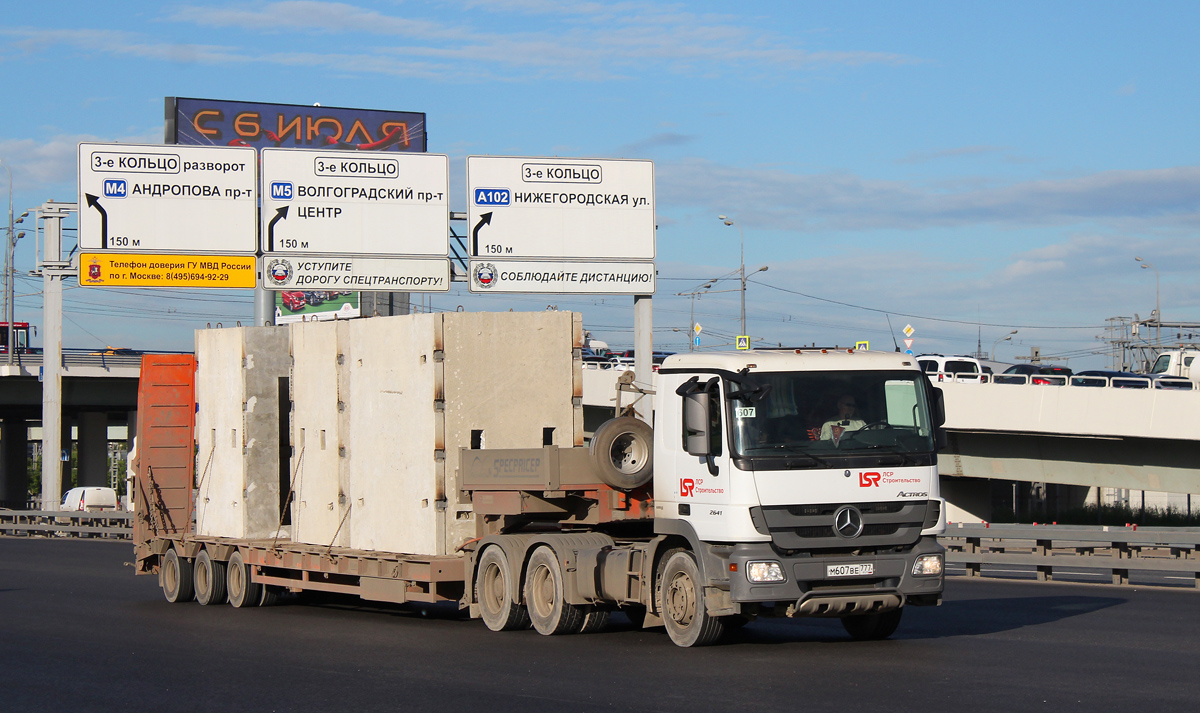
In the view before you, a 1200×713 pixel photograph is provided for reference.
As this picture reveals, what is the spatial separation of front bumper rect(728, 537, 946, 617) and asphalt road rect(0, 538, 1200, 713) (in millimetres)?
427

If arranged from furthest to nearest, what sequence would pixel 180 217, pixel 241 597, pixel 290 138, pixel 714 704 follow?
pixel 290 138
pixel 180 217
pixel 241 597
pixel 714 704

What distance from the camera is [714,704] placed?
879 cm

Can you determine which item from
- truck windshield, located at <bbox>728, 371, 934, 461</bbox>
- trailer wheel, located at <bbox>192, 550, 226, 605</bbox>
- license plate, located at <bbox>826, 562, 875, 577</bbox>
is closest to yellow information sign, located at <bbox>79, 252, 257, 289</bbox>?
trailer wheel, located at <bbox>192, 550, 226, 605</bbox>

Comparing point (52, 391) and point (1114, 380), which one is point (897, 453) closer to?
point (1114, 380)

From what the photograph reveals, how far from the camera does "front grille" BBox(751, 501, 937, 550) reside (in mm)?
10906

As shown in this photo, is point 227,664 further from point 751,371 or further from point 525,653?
point 751,371

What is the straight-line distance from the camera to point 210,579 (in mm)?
17984

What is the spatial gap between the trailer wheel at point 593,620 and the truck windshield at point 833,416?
3011mm

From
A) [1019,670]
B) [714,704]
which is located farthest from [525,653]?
[1019,670]

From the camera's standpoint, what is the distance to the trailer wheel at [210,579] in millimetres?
17938

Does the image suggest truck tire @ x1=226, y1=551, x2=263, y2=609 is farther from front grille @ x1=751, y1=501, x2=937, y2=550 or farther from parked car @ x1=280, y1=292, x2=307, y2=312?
parked car @ x1=280, y1=292, x2=307, y2=312

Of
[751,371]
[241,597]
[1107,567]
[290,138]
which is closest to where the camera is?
[751,371]

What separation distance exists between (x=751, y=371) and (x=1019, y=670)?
3.14m

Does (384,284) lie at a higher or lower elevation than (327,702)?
higher
